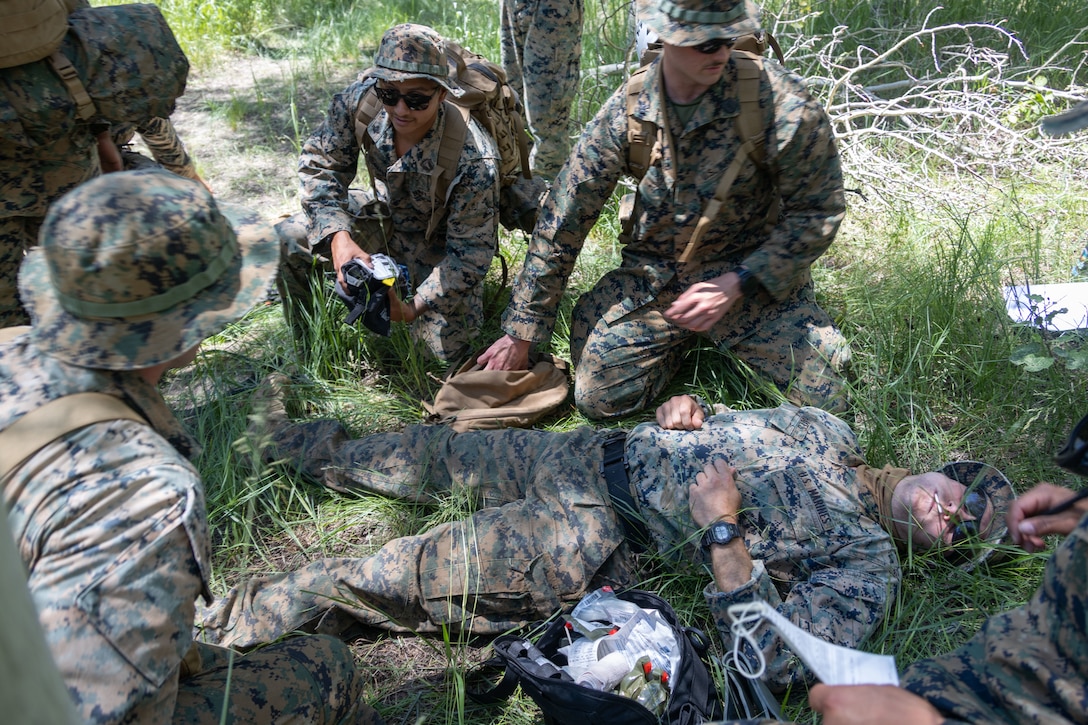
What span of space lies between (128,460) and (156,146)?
340 cm

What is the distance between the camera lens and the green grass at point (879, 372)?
2.71 meters

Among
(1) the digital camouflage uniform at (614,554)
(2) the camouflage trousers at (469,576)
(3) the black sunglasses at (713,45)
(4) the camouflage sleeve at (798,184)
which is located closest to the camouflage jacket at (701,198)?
(4) the camouflage sleeve at (798,184)

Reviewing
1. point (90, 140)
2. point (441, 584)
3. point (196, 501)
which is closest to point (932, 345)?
point (441, 584)

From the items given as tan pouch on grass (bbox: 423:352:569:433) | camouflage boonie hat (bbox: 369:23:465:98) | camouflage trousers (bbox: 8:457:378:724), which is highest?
camouflage boonie hat (bbox: 369:23:465:98)

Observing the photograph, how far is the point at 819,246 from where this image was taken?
346cm

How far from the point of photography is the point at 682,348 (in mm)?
3809

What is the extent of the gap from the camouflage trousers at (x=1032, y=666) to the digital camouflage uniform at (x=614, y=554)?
29.3 inches

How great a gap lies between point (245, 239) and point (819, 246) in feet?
7.86

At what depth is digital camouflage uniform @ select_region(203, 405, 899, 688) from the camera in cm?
250

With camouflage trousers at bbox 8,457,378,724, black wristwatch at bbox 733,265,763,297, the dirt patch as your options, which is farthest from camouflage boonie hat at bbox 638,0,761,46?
the dirt patch

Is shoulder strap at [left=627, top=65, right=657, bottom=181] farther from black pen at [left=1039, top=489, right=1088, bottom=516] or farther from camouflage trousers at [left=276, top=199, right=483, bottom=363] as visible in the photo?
black pen at [left=1039, top=489, right=1088, bottom=516]

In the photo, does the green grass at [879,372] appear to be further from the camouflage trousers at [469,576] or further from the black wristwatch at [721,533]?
the black wristwatch at [721,533]

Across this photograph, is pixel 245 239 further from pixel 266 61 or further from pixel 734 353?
pixel 266 61

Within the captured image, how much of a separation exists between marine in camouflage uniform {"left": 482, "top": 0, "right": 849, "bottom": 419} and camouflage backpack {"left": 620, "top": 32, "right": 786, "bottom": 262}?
0.03 meters
